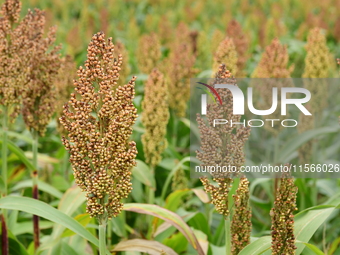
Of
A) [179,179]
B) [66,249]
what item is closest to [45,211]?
[66,249]

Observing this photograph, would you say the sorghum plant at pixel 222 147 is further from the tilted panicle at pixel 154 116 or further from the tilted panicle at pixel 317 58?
the tilted panicle at pixel 317 58

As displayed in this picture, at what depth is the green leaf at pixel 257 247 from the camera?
2518mm

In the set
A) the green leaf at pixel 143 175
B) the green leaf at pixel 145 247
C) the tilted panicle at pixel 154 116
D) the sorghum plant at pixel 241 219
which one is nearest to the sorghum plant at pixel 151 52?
the tilted panicle at pixel 154 116

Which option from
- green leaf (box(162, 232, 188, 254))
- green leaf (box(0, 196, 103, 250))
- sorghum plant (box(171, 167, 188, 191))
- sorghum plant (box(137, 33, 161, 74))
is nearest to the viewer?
green leaf (box(0, 196, 103, 250))

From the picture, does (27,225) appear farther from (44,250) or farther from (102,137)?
(102,137)

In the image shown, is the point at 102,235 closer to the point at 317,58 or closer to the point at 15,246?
the point at 15,246

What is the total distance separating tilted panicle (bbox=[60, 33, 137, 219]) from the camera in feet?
7.50

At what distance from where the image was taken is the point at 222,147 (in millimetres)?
2541

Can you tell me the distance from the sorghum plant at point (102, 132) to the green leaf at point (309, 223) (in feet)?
3.33

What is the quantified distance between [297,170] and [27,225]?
304cm

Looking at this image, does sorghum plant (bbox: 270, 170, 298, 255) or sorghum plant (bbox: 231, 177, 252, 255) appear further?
sorghum plant (bbox: 231, 177, 252, 255)

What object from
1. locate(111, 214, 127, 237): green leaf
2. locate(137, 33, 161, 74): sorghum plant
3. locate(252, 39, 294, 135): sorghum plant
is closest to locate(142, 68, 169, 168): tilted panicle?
locate(111, 214, 127, 237): green leaf

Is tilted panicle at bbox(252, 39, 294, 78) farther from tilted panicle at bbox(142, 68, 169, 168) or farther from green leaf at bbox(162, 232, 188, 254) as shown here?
green leaf at bbox(162, 232, 188, 254)

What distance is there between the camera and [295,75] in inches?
320
